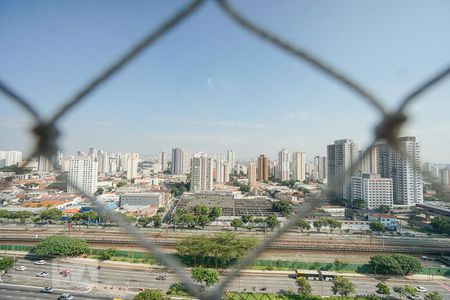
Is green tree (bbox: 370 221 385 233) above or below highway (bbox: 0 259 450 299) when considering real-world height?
above

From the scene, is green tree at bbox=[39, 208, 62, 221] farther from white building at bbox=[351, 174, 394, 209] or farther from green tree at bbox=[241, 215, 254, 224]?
white building at bbox=[351, 174, 394, 209]

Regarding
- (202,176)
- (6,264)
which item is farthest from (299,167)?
(6,264)

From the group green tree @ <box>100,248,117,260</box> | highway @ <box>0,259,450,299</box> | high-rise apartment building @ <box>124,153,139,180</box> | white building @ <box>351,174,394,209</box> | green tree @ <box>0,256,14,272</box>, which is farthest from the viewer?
high-rise apartment building @ <box>124,153,139,180</box>

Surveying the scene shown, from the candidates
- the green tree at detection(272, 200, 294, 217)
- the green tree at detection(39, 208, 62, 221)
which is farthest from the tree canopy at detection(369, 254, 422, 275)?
the green tree at detection(39, 208, 62, 221)

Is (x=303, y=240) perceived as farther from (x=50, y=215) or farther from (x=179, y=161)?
(x=179, y=161)

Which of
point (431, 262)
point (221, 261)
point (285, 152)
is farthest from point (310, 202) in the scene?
point (285, 152)

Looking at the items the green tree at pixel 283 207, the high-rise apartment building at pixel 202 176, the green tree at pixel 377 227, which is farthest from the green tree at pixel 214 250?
the high-rise apartment building at pixel 202 176
